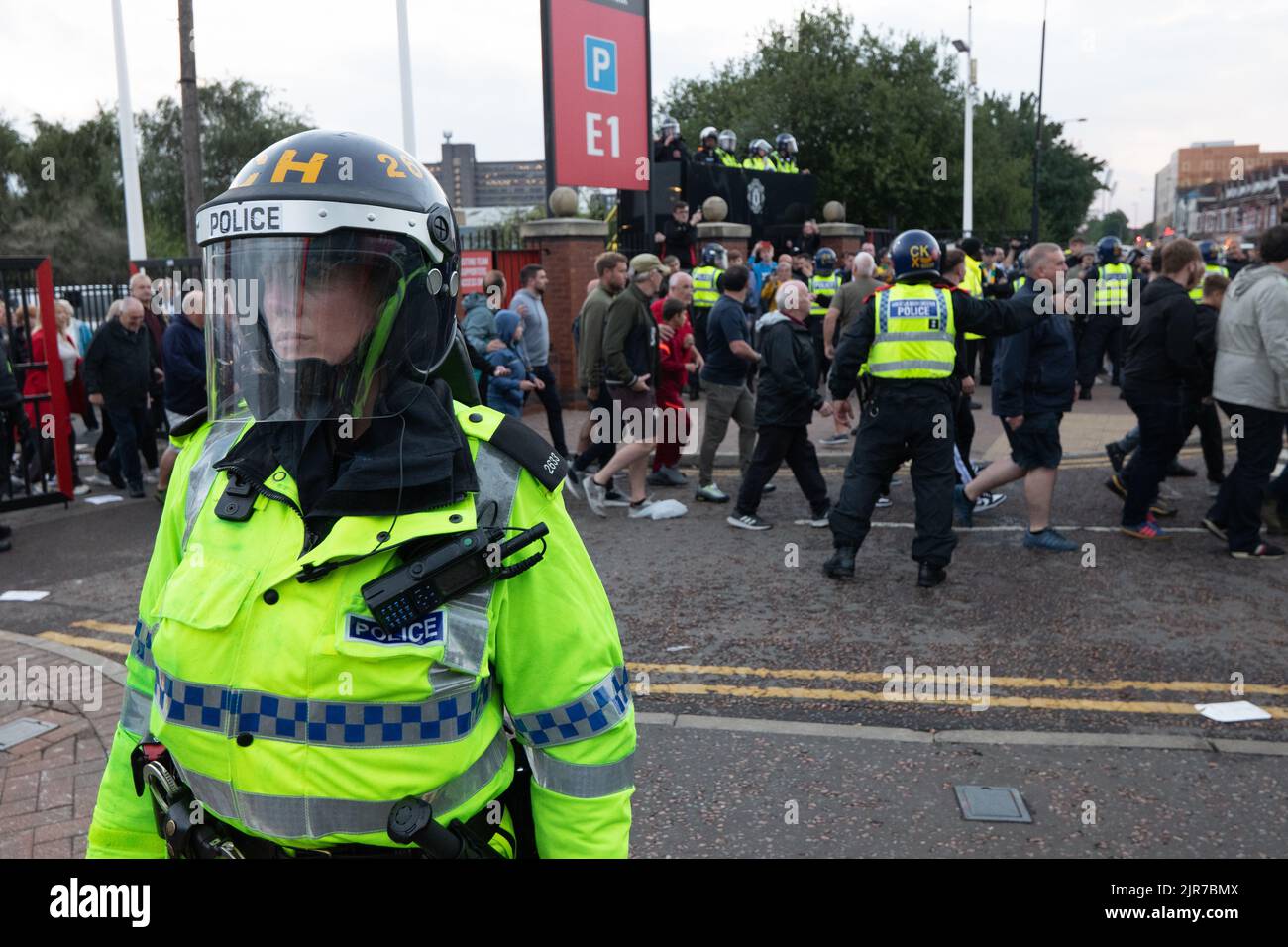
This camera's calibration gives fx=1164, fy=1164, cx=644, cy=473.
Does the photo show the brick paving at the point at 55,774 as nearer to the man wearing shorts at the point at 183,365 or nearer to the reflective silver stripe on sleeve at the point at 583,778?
the reflective silver stripe on sleeve at the point at 583,778

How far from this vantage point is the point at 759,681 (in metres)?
5.34

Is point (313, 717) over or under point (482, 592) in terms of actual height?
under

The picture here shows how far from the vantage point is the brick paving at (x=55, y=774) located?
379cm

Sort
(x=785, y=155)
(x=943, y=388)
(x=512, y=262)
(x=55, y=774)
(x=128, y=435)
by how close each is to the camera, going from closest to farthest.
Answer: (x=55, y=774), (x=943, y=388), (x=128, y=435), (x=512, y=262), (x=785, y=155)

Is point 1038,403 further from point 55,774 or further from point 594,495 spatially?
point 55,774

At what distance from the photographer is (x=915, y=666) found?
549cm

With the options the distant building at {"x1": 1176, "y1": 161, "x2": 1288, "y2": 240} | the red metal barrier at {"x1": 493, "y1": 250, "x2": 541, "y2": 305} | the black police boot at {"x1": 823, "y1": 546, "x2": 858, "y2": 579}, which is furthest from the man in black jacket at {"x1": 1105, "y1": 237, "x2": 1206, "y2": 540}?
the distant building at {"x1": 1176, "y1": 161, "x2": 1288, "y2": 240}

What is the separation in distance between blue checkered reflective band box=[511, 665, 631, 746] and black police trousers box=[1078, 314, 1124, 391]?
14051 mm

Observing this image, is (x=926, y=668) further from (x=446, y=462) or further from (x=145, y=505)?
(x=145, y=505)

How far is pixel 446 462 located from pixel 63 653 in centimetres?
486

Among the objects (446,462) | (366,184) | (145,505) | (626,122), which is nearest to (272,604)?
(446,462)

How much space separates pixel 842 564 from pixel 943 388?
119 cm

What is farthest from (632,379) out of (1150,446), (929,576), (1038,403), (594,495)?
(1150,446)

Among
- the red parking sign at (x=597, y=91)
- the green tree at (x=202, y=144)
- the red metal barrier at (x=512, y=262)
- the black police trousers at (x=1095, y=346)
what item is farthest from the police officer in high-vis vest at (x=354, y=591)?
the green tree at (x=202, y=144)
